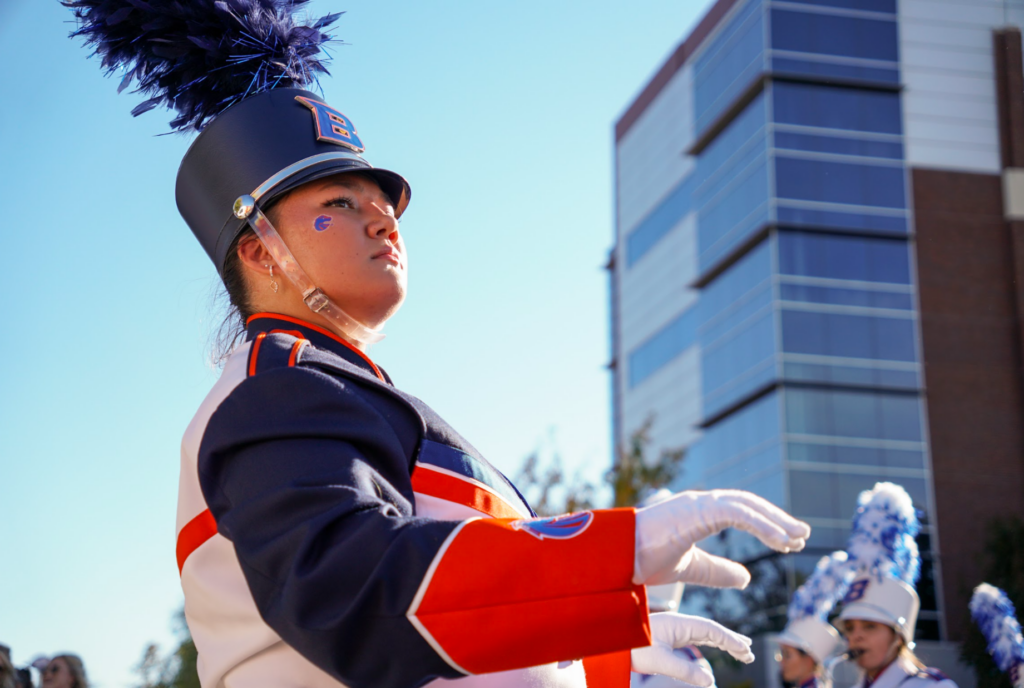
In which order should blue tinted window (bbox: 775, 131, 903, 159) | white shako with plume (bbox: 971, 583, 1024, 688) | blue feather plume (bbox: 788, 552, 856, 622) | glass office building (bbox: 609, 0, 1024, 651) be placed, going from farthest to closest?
blue tinted window (bbox: 775, 131, 903, 159), glass office building (bbox: 609, 0, 1024, 651), blue feather plume (bbox: 788, 552, 856, 622), white shako with plume (bbox: 971, 583, 1024, 688)

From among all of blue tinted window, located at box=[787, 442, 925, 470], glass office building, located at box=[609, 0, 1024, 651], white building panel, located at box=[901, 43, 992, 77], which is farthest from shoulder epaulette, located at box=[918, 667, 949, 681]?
white building panel, located at box=[901, 43, 992, 77]

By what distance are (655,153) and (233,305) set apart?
37.0 meters

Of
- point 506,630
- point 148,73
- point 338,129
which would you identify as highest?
point 148,73

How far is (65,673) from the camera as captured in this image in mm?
7117

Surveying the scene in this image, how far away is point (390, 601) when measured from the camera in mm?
1622

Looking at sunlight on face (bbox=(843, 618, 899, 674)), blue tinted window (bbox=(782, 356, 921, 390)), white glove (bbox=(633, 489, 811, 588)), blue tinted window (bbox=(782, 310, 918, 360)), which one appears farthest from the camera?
blue tinted window (bbox=(782, 310, 918, 360))

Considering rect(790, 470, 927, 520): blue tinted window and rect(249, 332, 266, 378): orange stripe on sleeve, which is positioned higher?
rect(790, 470, 927, 520): blue tinted window

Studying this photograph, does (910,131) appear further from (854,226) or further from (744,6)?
(744,6)

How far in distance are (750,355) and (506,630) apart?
99.9 feet

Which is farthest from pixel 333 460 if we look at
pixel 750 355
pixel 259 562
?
pixel 750 355

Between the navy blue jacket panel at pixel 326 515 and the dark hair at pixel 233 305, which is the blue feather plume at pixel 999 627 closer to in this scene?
the dark hair at pixel 233 305

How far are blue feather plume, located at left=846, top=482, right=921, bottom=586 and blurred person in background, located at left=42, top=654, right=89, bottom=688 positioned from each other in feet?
16.4

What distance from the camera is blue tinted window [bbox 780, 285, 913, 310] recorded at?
30.5 m

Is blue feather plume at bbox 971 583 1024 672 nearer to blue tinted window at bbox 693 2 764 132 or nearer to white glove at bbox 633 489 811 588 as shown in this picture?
white glove at bbox 633 489 811 588
